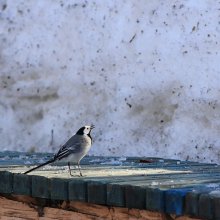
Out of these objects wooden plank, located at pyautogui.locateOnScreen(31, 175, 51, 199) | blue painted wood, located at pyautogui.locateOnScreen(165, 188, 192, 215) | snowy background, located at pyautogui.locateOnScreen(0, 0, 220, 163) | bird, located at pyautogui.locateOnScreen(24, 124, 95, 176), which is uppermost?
snowy background, located at pyautogui.locateOnScreen(0, 0, 220, 163)

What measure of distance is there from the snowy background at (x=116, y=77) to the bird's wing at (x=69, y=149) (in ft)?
12.0

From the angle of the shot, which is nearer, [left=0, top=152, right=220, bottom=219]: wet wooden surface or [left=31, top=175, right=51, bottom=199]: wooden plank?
[left=0, top=152, right=220, bottom=219]: wet wooden surface

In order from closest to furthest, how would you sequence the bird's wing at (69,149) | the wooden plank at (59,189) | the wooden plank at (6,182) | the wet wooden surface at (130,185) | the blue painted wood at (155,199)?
the wet wooden surface at (130,185) < the blue painted wood at (155,199) < the wooden plank at (59,189) < the wooden plank at (6,182) < the bird's wing at (69,149)

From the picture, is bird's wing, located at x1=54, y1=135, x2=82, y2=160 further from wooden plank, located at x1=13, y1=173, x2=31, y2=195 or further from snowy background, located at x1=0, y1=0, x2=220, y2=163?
snowy background, located at x1=0, y1=0, x2=220, y2=163

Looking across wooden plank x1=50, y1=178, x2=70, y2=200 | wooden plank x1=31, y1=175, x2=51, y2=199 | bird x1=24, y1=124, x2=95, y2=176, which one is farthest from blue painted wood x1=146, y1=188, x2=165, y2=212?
bird x1=24, y1=124, x2=95, y2=176

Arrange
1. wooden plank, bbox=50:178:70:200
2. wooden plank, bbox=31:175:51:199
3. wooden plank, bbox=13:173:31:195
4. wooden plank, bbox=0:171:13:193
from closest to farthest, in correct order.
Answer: wooden plank, bbox=50:178:70:200, wooden plank, bbox=31:175:51:199, wooden plank, bbox=13:173:31:195, wooden plank, bbox=0:171:13:193

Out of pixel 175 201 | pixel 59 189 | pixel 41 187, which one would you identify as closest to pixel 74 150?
pixel 41 187

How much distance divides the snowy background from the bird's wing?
3.65 meters

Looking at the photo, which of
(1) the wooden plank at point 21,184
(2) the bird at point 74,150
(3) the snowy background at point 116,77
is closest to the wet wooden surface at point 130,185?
(1) the wooden plank at point 21,184

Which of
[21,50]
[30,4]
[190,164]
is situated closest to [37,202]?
[190,164]

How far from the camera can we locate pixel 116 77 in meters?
13.3

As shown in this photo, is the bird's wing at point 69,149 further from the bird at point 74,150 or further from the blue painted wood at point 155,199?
the blue painted wood at point 155,199

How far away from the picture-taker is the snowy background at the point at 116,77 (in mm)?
12102

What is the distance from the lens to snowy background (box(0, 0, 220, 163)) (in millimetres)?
12102
